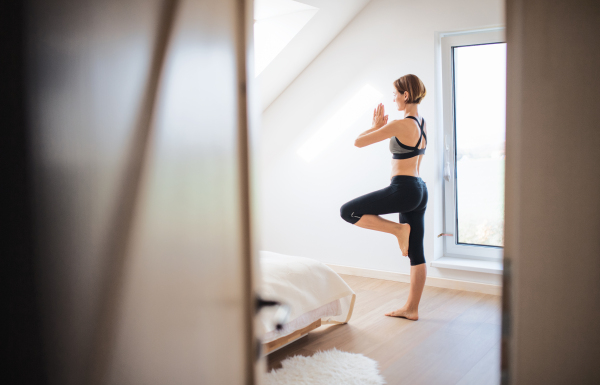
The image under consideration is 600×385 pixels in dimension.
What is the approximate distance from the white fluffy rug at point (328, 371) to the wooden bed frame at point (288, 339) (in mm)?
88

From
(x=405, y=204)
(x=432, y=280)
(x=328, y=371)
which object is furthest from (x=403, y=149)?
(x=328, y=371)

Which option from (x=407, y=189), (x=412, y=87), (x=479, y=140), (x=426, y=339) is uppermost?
(x=412, y=87)

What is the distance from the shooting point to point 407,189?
107 inches

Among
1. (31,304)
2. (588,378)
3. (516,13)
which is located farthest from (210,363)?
(516,13)

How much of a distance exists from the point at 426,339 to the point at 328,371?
702mm

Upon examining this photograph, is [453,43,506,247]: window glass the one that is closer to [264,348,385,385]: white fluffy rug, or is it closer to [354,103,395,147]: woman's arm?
[354,103,395,147]: woman's arm

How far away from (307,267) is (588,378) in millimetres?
1788

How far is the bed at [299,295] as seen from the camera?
210 cm

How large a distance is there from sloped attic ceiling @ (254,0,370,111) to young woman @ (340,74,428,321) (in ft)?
3.53

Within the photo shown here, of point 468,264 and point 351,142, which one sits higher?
point 351,142

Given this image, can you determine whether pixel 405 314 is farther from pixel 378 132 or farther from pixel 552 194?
pixel 552 194

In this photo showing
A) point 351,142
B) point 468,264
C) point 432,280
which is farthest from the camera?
A: point 351,142

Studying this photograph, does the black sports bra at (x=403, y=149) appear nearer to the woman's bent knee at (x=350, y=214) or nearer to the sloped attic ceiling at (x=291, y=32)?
the woman's bent knee at (x=350, y=214)

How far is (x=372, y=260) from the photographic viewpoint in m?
3.81
